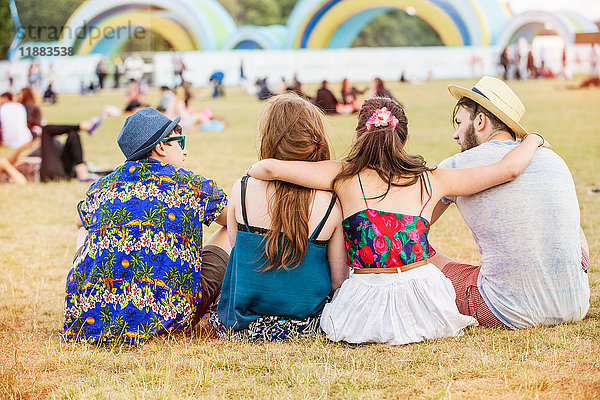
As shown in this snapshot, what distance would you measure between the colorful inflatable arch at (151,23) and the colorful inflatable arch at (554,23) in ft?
37.3

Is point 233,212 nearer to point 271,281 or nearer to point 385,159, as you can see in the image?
point 271,281

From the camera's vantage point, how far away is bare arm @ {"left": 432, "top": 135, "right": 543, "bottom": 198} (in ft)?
10.7

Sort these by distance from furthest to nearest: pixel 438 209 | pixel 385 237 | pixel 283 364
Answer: pixel 438 209, pixel 385 237, pixel 283 364

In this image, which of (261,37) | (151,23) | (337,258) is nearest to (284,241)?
(337,258)

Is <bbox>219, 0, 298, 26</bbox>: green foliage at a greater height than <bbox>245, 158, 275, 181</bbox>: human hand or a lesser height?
greater

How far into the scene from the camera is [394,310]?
3260 mm

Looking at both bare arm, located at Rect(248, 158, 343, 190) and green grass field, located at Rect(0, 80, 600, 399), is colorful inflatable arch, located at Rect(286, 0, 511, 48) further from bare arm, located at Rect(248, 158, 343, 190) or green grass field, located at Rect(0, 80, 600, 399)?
bare arm, located at Rect(248, 158, 343, 190)

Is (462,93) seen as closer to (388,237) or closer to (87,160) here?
(388,237)

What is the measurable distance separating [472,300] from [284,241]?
1.00 metres

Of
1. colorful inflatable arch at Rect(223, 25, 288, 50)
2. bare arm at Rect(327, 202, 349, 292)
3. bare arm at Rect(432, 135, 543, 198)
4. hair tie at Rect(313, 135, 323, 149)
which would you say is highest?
colorful inflatable arch at Rect(223, 25, 288, 50)

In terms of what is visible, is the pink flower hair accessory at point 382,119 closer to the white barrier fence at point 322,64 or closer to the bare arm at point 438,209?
the bare arm at point 438,209

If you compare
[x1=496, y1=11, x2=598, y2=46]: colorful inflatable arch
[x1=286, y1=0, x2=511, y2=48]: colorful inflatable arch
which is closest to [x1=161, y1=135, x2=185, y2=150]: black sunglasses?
[x1=286, y1=0, x2=511, y2=48]: colorful inflatable arch

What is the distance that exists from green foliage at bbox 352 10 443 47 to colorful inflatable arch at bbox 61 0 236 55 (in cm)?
1799

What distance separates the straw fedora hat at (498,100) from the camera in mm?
→ 3451
